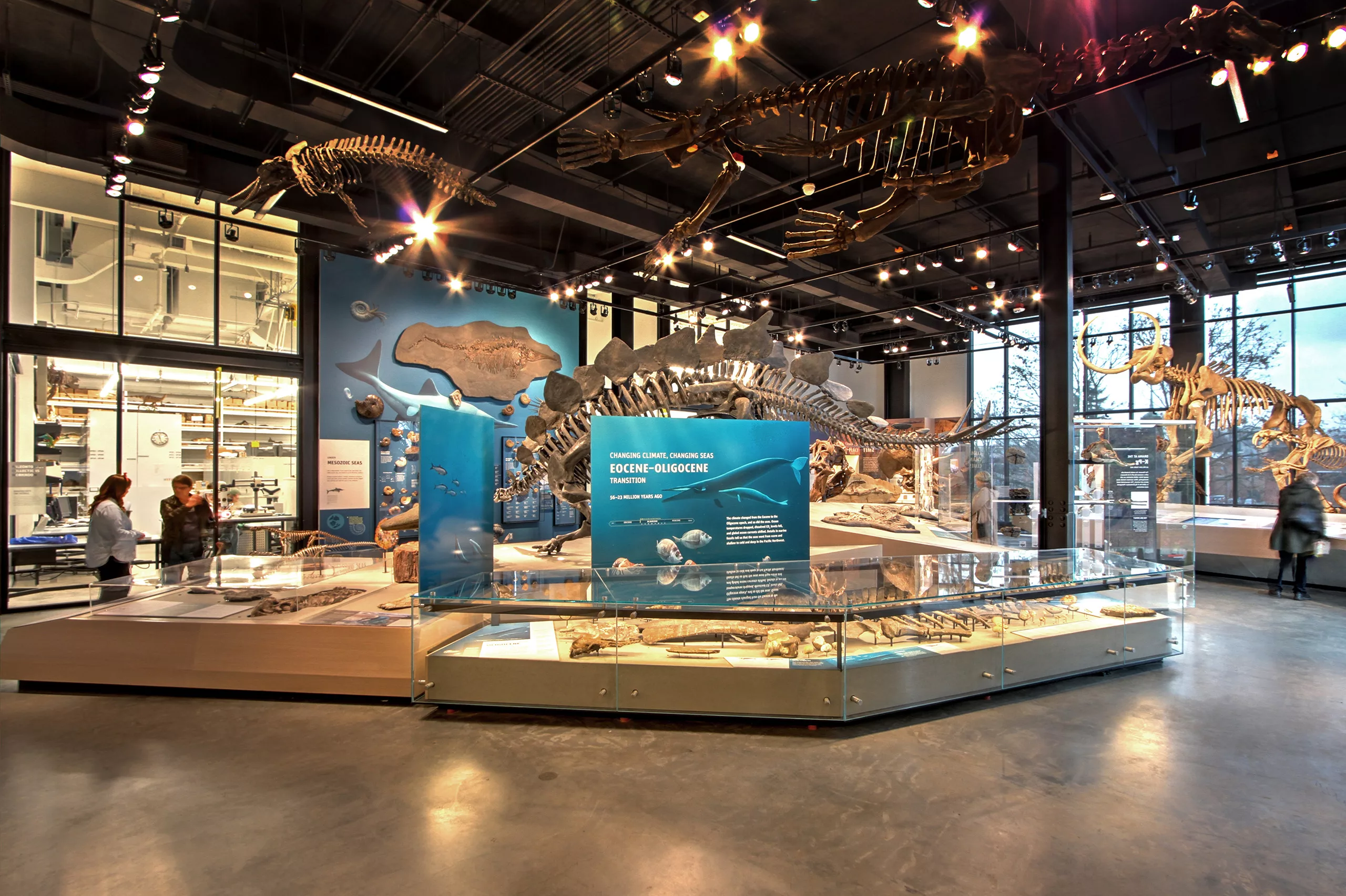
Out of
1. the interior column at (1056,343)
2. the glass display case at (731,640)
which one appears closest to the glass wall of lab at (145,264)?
the glass display case at (731,640)

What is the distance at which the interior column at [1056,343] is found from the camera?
6602 mm

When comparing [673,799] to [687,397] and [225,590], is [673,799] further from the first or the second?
[687,397]

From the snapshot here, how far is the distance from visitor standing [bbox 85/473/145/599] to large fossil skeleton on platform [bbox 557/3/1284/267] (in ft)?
15.8

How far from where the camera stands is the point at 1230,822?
103 inches

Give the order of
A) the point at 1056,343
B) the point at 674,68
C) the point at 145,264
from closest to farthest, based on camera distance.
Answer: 1. the point at 674,68
2. the point at 1056,343
3. the point at 145,264

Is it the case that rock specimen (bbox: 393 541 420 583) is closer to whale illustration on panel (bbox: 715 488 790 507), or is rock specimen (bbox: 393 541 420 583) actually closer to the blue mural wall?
whale illustration on panel (bbox: 715 488 790 507)

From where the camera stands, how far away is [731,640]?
143 inches

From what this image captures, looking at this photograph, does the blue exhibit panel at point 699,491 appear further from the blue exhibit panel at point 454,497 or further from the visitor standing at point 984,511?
the visitor standing at point 984,511

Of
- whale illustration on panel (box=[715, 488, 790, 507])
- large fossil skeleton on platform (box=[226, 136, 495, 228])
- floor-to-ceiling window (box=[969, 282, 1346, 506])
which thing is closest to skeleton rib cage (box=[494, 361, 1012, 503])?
whale illustration on panel (box=[715, 488, 790, 507])

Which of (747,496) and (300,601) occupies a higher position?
(747,496)

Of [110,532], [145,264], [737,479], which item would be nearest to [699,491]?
[737,479]

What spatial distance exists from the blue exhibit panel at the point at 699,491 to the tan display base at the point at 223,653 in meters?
1.63

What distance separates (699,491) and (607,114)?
3396 millimetres

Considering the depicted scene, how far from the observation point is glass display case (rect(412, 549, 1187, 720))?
3473 mm
